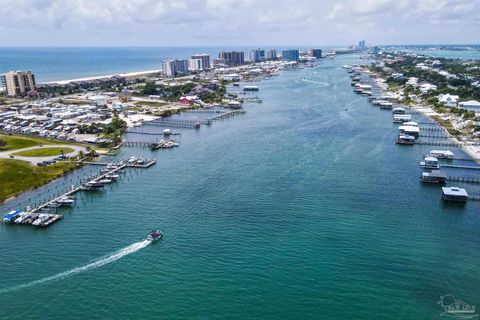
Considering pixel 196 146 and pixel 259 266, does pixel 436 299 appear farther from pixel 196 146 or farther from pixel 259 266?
pixel 196 146

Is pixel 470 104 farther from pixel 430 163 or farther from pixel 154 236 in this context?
pixel 154 236

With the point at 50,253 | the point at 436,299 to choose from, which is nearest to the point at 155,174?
the point at 50,253

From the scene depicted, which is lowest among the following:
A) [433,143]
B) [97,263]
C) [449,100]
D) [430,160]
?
[97,263]

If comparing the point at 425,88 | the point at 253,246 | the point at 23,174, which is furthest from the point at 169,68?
the point at 253,246

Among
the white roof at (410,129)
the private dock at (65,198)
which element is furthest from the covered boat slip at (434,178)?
the private dock at (65,198)

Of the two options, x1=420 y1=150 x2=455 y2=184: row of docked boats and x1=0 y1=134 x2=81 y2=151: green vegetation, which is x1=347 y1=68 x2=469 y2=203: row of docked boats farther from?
x1=0 y1=134 x2=81 y2=151: green vegetation

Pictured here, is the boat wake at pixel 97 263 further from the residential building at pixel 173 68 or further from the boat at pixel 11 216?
the residential building at pixel 173 68
